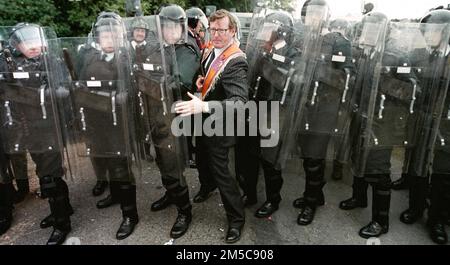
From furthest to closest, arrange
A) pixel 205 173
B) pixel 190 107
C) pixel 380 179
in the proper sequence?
pixel 205 173 < pixel 380 179 < pixel 190 107

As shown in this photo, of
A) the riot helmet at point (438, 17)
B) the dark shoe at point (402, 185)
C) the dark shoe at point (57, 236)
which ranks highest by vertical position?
the riot helmet at point (438, 17)

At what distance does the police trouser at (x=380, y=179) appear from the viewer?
324 cm

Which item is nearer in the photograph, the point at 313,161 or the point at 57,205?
the point at 57,205

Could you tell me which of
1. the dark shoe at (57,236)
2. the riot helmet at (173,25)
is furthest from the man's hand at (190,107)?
the dark shoe at (57,236)

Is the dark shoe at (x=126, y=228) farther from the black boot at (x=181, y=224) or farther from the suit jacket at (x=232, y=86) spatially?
the suit jacket at (x=232, y=86)

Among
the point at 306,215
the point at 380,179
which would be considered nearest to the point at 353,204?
the point at 306,215

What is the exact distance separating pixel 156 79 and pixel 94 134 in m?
0.75

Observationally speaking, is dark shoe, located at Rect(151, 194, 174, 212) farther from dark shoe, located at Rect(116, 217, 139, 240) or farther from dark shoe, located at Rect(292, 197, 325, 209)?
dark shoe, located at Rect(292, 197, 325, 209)

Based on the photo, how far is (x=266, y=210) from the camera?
12.9 feet

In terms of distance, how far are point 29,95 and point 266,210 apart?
2.59m

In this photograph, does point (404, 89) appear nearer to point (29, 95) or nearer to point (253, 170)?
point (253, 170)

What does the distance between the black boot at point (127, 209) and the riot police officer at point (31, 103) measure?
61cm

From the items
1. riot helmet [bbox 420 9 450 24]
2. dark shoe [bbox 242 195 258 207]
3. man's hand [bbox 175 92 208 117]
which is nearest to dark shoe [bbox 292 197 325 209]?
dark shoe [bbox 242 195 258 207]

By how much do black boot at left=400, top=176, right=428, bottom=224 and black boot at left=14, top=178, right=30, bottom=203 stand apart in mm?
4402
